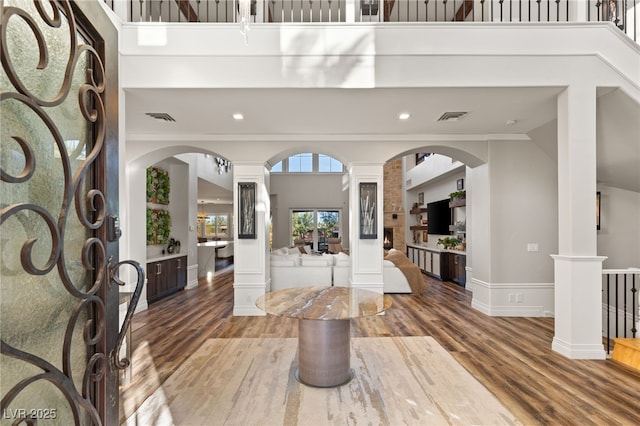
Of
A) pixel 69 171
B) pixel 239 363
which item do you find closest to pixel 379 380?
pixel 239 363

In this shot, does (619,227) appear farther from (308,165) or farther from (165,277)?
(308,165)

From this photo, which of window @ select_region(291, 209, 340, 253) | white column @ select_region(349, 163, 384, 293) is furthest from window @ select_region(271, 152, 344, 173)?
white column @ select_region(349, 163, 384, 293)

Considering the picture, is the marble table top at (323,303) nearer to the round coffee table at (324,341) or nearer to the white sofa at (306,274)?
the round coffee table at (324,341)

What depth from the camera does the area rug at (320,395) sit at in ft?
7.55

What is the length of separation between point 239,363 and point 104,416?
224 cm

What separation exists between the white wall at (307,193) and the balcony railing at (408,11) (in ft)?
21.7

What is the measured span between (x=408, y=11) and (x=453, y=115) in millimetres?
1851

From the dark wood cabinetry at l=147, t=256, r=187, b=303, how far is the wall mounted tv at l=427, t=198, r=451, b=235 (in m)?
6.60

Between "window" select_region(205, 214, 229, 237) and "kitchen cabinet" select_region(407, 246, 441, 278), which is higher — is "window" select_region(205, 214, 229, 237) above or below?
above

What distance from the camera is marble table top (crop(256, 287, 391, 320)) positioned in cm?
254

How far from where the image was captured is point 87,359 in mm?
1080

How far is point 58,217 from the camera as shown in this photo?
0.94 metres

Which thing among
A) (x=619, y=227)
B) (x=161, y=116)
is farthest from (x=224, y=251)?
(x=619, y=227)

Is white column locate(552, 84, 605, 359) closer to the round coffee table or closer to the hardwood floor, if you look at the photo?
the hardwood floor
